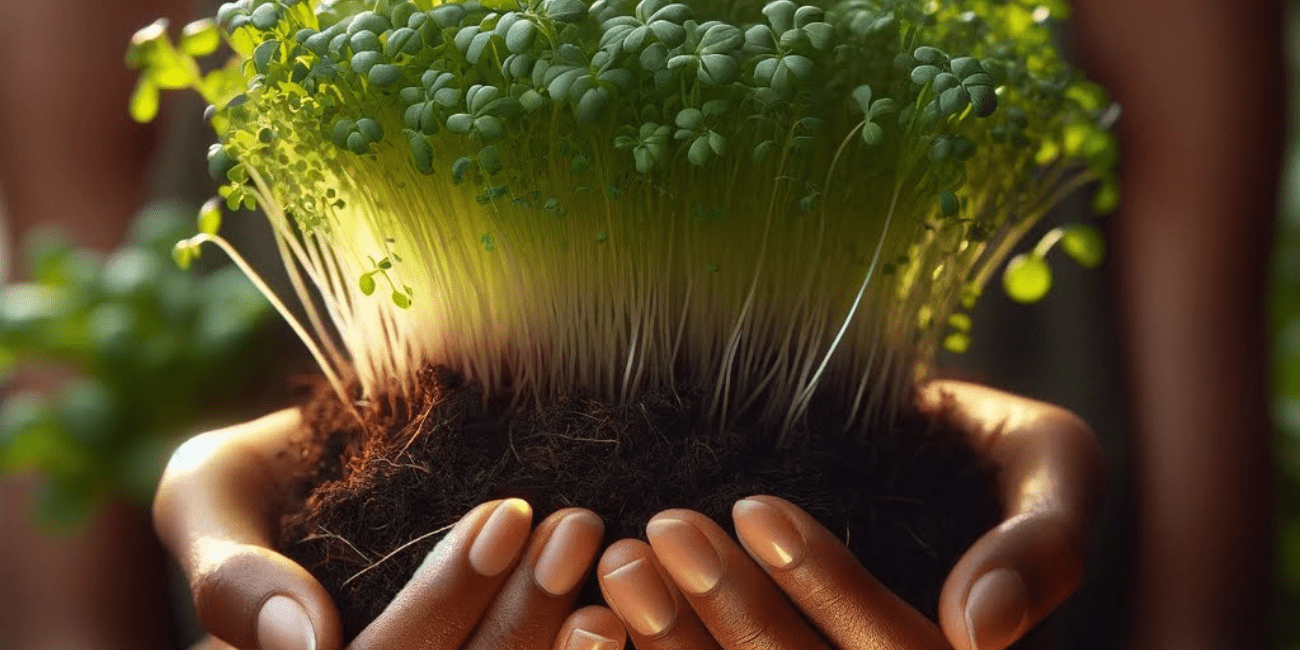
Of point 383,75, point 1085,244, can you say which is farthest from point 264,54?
point 1085,244

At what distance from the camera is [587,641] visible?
646 mm

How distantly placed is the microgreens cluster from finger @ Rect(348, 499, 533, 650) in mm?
116

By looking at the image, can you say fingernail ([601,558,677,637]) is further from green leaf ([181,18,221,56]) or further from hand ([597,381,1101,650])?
green leaf ([181,18,221,56])

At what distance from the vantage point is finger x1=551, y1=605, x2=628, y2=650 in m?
0.65

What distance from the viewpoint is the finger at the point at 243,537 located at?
676 mm

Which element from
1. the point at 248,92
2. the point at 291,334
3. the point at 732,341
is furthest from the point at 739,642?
the point at 291,334

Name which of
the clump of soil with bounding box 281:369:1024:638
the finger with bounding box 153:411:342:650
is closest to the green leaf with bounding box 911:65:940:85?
the clump of soil with bounding box 281:369:1024:638

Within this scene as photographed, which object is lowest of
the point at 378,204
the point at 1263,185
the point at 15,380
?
the point at 15,380

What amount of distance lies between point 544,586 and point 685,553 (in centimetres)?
9

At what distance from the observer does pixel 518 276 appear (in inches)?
29.4

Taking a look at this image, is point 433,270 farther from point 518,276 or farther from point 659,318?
point 659,318

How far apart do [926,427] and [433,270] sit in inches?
16.2

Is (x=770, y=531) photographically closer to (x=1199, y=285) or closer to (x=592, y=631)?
(x=592, y=631)

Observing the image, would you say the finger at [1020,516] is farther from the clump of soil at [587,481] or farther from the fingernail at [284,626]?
the fingernail at [284,626]
